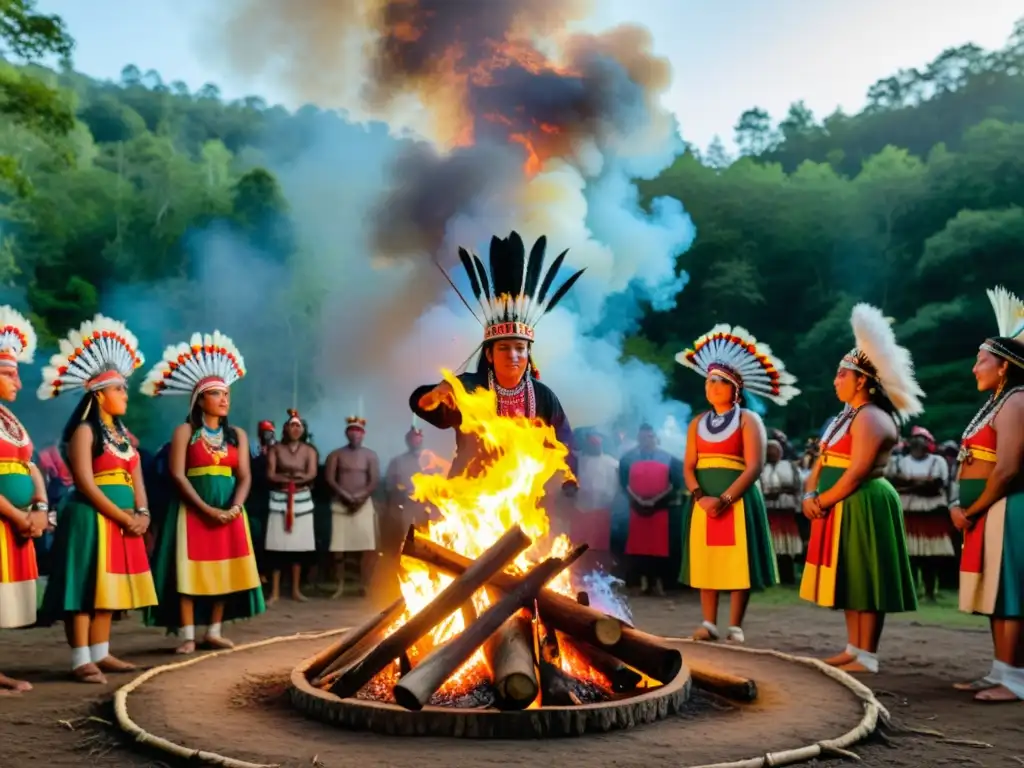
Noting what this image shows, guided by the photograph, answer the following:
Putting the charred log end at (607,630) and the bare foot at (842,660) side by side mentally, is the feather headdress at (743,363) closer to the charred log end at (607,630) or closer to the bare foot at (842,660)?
the bare foot at (842,660)

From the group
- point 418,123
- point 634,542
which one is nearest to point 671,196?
point 418,123

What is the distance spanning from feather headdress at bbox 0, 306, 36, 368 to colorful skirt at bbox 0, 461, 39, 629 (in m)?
0.68

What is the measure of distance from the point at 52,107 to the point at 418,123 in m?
8.01

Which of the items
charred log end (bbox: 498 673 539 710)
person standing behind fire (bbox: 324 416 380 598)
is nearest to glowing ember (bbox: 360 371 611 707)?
charred log end (bbox: 498 673 539 710)

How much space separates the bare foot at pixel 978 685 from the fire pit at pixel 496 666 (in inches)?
76.6

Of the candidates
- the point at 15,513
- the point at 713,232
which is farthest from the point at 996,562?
the point at 713,232

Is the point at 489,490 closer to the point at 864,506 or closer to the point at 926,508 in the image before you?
the point at 864,506

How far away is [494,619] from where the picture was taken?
4723 millimetres

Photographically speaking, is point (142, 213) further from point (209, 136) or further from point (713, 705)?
point (713, 705)

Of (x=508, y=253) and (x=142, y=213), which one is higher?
(x=142, y=213)

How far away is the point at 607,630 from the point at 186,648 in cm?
353

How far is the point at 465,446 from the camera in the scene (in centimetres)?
593

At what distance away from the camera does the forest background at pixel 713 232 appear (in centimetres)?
2420

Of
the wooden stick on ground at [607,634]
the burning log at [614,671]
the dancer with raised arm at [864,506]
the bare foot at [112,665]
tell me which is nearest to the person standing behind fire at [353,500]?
the bare foot at [112,665]
